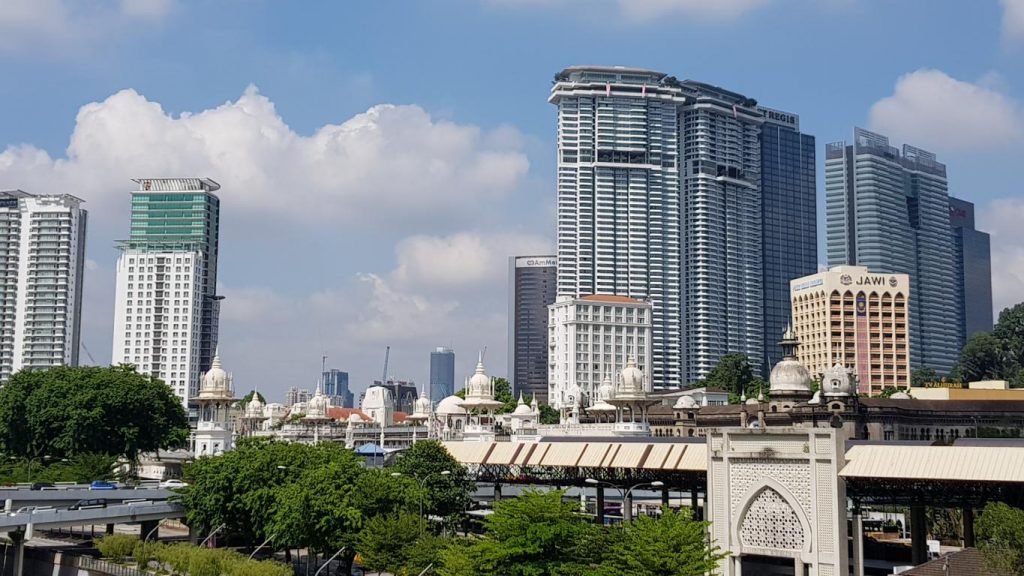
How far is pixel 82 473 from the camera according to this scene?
121750mm

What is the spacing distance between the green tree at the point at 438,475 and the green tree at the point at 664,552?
33330mm

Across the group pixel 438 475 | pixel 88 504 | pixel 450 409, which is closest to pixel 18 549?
pixel 88 504

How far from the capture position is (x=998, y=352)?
196 meters

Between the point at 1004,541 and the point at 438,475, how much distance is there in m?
47.9

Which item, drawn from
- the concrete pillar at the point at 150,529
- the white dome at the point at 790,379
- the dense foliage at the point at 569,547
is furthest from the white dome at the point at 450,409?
the dense foliage at the point at 569,547

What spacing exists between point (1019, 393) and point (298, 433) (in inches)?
4134

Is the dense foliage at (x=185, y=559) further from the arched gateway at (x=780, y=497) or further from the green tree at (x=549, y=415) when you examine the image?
the green tree at (x=549, y=415)

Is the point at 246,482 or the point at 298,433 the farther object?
the point at 298,433

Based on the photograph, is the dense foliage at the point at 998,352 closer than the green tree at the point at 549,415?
No

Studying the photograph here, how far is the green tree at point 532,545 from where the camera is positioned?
201 feet

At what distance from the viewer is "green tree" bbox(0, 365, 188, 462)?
438 ft

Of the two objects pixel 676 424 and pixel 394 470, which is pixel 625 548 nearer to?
pixel 394 470

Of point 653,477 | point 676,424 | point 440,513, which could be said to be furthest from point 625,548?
point 676,424

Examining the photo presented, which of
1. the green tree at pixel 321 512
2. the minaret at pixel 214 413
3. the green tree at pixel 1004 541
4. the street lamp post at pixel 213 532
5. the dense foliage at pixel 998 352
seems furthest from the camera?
the dense foliage at pixel 998 352
